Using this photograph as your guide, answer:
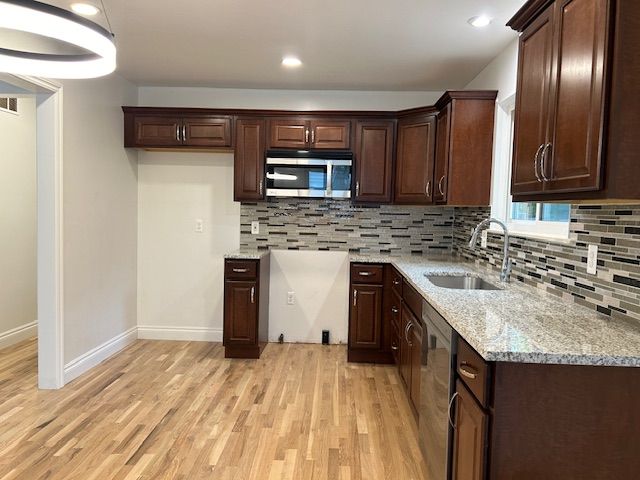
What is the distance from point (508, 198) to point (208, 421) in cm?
256

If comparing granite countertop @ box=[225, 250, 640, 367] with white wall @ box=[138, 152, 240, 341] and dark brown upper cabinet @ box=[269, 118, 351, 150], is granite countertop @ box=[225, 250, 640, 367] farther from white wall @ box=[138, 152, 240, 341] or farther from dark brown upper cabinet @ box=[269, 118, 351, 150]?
white wall @ box=[138, 152, 240, 341]

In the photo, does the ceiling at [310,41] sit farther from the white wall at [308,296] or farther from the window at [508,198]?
the white wall at [308,296]

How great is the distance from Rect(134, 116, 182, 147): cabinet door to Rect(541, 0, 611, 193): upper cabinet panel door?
3.27 metres

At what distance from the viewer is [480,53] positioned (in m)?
3.17

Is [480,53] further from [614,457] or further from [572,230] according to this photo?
[614,457]

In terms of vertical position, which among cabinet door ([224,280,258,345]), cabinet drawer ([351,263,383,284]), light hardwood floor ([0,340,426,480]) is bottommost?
light hardwood floor ([0,340,426,480])

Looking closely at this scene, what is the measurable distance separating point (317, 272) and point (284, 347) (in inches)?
31.8

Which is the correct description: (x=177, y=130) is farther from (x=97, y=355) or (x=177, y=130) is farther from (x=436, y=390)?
(x=436, y=390)

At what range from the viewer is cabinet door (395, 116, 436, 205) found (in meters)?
3.71

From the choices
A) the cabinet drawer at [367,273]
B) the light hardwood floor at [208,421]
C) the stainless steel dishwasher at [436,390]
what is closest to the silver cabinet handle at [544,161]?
the stainless steel dishwasher at [436,390]

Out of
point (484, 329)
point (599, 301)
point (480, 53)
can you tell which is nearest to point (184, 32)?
point (480, 53)

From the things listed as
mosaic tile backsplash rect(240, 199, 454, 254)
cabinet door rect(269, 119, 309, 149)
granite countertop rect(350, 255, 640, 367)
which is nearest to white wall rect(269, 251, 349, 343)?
mosaic tile backsplash rect(240, 199, 454, 254)

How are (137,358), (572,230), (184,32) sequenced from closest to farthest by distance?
(572,230)
(184,32)
(137,358)

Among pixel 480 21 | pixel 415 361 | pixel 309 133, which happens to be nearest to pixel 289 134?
pixel 309 133
